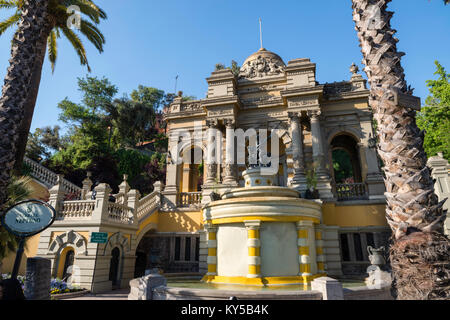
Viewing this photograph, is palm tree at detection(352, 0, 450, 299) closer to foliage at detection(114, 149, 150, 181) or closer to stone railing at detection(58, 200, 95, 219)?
stone railing at detection(58, 200, 95, 219)

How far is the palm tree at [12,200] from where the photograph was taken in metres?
8.64

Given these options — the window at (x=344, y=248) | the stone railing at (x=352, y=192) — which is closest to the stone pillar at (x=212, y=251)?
the window at (x=344, y=248)

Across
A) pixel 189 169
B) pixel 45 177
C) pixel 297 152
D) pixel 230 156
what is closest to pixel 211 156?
pixel 230 156

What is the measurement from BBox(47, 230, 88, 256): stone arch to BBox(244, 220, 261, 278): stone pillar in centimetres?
833

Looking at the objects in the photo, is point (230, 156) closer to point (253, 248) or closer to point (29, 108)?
point (253, 248)

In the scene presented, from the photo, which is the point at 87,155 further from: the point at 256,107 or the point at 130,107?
the point at 256,107

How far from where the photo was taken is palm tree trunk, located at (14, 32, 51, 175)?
14531mm

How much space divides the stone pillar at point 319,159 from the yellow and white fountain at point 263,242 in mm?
5219

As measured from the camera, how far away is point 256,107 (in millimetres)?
21688

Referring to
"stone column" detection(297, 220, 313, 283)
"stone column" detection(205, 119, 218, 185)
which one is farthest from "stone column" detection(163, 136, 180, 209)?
"stone column" detection(297, 220, 313, 283)

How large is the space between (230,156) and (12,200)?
1303 cm

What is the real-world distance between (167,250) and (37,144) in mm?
32099

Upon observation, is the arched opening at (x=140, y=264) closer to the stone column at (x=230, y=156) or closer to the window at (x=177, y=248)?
the window at (x=177, y=248)
